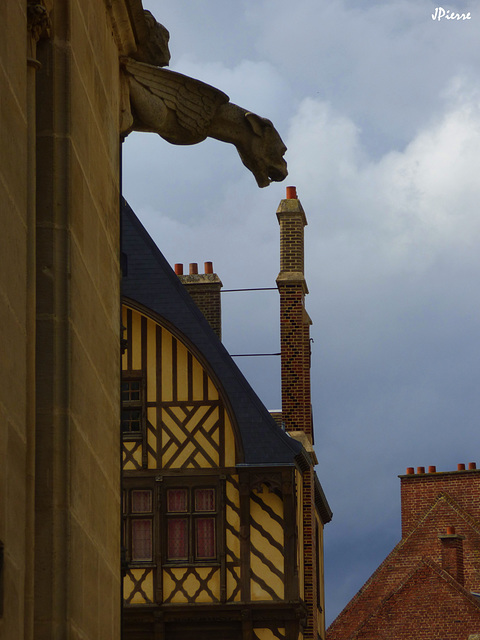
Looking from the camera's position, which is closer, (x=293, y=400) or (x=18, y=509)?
(x=18, y=509)

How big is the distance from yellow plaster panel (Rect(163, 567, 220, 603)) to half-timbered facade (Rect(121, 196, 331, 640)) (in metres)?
0.01

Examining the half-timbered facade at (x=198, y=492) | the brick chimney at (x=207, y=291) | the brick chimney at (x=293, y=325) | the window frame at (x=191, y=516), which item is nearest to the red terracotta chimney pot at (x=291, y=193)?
the brick chimney at (x=293, y=325)

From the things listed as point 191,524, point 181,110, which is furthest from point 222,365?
point 181,110

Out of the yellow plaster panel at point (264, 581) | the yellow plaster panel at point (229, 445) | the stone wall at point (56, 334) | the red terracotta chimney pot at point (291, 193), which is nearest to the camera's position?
the stone wall at point (56, 334)

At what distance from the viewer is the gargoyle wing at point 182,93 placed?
699 centimetres

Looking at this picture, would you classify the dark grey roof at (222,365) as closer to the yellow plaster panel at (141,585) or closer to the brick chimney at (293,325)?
the yellow plaster panel at (141,585)

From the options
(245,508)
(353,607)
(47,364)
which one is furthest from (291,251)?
(47,364)

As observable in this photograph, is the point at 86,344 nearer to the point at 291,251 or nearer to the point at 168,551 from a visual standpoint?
the point at 168,551

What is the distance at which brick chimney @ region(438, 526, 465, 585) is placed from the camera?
29.6 m

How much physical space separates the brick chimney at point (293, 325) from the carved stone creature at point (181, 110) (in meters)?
15.3

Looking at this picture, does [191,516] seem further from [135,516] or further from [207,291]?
[207,291]

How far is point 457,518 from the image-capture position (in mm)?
32125

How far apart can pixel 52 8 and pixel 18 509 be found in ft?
Result: 6.89

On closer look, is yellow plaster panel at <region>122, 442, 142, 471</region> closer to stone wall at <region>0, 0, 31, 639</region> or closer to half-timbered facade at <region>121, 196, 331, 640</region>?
half-timbered facade at <region>121, 196, 331, 640</region>
